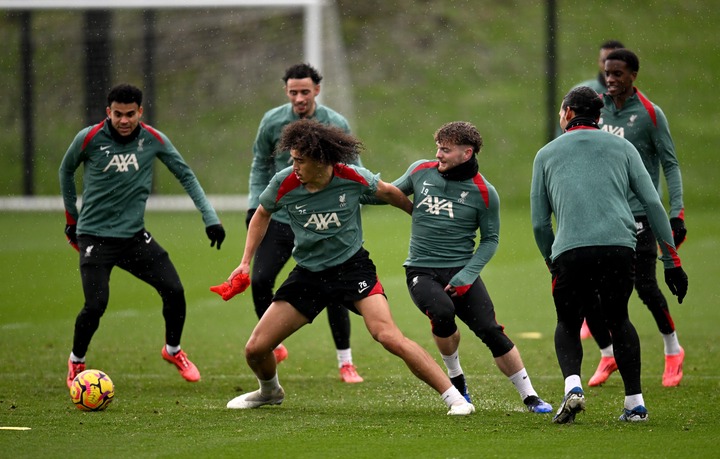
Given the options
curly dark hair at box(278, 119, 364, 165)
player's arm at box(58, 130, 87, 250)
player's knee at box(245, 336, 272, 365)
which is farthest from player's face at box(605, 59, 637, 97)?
player's arm at box(58, 130, 87, 250)

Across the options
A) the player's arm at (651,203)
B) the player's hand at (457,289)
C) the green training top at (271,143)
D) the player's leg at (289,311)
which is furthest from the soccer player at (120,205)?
the player's arm at (651,203)

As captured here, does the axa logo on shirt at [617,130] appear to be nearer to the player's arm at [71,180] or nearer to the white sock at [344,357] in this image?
the white sock at [344,357]

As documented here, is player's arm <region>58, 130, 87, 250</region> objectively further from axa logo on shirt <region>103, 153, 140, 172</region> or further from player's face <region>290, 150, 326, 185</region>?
player's face <region>290, 150, 326, 185</region>

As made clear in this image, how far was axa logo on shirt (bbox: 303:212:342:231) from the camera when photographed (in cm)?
701

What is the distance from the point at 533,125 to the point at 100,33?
47.5ft

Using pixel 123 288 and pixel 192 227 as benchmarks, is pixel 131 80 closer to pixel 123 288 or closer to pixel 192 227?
pixel 192 227

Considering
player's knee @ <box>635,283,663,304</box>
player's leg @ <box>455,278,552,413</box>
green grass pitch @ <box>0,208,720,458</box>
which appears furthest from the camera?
player's knee @ <box>635,283,663,304</box>

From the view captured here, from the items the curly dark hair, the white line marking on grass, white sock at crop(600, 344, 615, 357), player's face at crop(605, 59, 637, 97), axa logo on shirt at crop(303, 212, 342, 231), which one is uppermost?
player's face at crop(605, 59, 637, 97)

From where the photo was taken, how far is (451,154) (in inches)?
288

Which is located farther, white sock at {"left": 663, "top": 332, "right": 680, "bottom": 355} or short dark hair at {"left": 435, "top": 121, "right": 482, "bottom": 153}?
A: white sock at {"left": 663, "top": 332, "right": 680, "bottom": 355}

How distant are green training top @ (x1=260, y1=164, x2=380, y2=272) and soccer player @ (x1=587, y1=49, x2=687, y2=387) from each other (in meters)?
2.23

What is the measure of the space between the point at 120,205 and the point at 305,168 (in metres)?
2.29

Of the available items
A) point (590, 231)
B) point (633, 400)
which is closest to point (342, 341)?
point (633, 400)

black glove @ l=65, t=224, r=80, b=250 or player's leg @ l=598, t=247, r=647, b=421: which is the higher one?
black glove @ l=65, t=224, r=80, b=250
